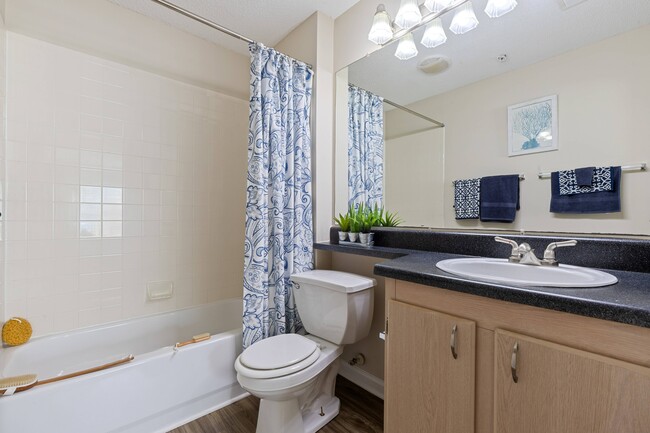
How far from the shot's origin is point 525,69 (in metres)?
1.26

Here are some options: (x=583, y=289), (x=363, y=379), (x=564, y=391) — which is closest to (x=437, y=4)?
(x=583, y=289)

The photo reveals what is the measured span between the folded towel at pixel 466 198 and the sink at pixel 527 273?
0.33 m

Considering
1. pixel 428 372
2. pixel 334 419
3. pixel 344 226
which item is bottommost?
pixel 334 419

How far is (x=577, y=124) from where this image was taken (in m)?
1.12

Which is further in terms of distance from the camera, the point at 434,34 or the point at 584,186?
the point at 434,34

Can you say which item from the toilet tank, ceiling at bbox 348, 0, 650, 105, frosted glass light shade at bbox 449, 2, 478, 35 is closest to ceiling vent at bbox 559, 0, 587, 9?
ceiling at bbox 348, 0, 650, 105

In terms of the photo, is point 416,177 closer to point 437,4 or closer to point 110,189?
point 437,4

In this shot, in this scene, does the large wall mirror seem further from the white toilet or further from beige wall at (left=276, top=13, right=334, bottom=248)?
the white toilet

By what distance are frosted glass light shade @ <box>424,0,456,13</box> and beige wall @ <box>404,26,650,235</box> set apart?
0.46m

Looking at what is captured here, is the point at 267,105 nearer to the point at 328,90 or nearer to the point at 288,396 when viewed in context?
the point at 328,90

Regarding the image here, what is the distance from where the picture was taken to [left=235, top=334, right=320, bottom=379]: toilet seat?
4.01 feet

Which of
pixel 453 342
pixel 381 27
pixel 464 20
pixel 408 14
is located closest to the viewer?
pixel 453 342

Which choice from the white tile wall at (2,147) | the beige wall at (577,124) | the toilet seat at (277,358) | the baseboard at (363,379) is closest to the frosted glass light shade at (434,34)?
the beige wall at (577,124)

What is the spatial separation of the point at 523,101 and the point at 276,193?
1329 mm
